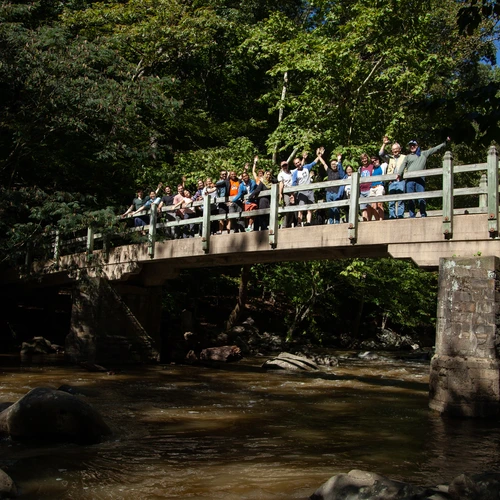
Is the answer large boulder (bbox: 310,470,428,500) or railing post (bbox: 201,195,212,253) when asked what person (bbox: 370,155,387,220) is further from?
large boulder (bbox: 310,470,428,500)

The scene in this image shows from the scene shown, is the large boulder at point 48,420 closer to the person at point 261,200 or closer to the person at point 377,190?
the person at point 377,190

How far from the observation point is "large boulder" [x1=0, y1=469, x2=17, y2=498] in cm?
592

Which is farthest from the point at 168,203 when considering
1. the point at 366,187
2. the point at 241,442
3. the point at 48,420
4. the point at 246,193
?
the point at 48,420

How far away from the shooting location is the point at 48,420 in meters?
8.03

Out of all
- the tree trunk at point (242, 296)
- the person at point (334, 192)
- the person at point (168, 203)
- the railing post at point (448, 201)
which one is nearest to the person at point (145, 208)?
the person at point (168, 203)

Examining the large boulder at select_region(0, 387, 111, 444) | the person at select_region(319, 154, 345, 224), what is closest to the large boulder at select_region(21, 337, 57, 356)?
the person at select_region(319, 154, 345, 224)

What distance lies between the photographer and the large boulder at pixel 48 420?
26.3 ft

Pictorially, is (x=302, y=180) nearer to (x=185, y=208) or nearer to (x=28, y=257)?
(x=185, y=208)

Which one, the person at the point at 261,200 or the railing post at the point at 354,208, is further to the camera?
the person at the point at 261,200

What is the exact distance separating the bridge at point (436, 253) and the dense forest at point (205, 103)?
2442 mm

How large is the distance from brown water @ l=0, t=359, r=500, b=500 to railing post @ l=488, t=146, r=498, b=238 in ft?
9.73

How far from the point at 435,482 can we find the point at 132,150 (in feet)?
46.1

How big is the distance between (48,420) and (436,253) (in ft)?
21.8

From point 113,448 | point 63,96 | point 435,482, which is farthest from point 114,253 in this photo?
point 435,482
